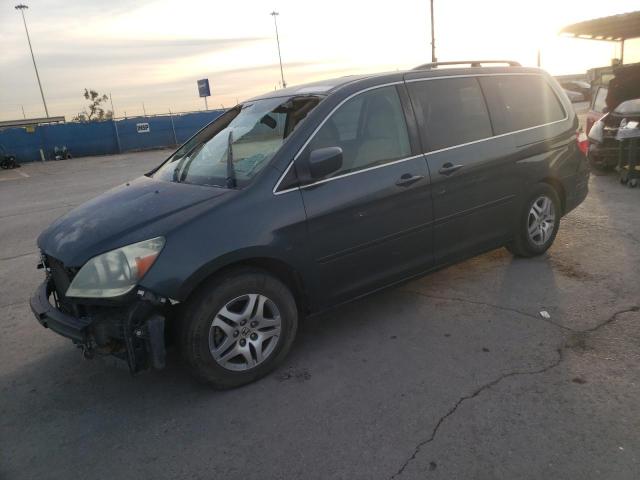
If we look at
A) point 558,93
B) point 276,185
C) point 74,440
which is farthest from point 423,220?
point 74,440

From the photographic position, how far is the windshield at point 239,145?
341 centimetres

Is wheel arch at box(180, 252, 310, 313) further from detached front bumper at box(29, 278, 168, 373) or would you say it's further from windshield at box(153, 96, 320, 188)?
windshield at box(153, 96, 320, 188)

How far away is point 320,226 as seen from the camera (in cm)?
333

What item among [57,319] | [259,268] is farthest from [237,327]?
[57,319]

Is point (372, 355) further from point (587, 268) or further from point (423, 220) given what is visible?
point (587, 268)

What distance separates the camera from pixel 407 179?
3707 millimetres

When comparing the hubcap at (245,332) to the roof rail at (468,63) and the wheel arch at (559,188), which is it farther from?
the wheel arch at (559,188)

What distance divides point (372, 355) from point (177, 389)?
4.23 feet

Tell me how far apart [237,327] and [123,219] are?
963 mm

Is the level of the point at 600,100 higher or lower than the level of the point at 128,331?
higher

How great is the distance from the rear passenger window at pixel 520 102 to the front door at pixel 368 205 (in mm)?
1084

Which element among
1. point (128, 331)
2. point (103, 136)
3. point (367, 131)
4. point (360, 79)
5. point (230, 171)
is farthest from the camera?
point (103, 136)

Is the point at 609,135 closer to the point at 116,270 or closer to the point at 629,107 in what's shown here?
the point at 629,107

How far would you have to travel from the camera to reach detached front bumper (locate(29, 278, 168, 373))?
2.79 m
